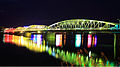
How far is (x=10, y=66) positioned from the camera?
1433 cm

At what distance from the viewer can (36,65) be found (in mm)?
14953

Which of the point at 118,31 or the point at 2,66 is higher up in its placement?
the point at 118,31

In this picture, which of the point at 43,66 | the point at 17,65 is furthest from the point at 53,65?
the point at 17,65

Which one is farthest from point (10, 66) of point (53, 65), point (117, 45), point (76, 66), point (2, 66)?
point (117, 45)

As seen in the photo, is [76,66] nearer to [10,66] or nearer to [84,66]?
[84,66]

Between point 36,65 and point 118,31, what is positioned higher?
point 118,31

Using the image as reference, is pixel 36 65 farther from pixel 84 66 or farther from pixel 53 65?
pixel 84 66

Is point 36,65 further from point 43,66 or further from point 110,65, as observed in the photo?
point 110,65

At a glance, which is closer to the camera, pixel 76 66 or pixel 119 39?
pixel 76 66

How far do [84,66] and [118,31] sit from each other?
1714cm

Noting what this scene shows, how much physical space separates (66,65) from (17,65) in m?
5.00

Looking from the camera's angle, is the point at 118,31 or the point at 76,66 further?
the point at 118,31

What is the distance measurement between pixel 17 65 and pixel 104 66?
8695 millimetres

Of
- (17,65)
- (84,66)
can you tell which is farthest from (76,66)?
(17,65)
